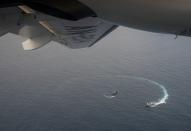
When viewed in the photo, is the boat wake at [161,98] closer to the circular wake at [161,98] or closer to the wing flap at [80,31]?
the circular wake at [161,98]

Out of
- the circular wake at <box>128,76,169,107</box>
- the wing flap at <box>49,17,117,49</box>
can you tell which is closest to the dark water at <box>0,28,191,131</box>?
the circular wake at <box>128,76,169,107</box>

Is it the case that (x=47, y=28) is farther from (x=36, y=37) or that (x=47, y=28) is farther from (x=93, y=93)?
(x=93, y=93)

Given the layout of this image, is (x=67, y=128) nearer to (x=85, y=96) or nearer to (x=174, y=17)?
(x=85, y=96)

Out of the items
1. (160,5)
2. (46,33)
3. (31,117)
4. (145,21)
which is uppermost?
(160,5)

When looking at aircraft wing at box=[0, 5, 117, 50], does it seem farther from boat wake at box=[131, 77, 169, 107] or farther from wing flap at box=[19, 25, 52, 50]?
boat wake at box=[131, 77, 169, 107]

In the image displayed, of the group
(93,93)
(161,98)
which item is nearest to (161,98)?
(161,98)

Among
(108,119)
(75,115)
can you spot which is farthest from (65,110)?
(108,119)
